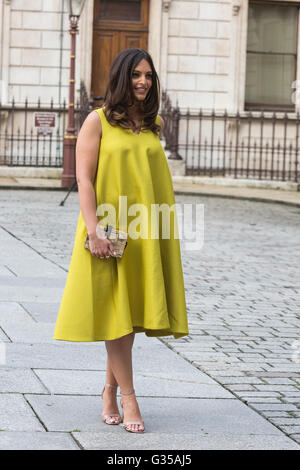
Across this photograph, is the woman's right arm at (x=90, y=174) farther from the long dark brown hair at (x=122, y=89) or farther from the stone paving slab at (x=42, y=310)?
the stone paving slab at (x=42, y=310)

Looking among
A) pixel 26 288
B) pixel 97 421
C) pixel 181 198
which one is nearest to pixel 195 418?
pixel 97 421

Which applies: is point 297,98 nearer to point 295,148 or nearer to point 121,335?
point 295,148

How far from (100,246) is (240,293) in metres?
4.47

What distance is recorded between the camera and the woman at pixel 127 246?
4535 mm

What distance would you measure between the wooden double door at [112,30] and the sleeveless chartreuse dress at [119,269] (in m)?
19.7

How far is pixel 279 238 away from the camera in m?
13.3

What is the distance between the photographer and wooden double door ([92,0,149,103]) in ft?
79.0

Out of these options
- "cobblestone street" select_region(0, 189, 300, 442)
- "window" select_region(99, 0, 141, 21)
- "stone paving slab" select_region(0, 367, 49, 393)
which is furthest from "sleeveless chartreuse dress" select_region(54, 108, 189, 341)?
"window" select_region(99, 0, 141, 21)

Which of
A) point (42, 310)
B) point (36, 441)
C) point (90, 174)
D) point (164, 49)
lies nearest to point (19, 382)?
point (36, 441)

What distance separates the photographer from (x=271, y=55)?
24922 mm

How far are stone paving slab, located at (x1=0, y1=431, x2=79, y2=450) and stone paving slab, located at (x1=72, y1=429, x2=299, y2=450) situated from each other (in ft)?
0.20

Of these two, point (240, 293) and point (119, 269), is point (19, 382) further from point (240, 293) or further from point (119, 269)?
point (240, 293)

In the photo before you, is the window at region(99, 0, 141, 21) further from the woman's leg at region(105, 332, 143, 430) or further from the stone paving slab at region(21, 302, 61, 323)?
the woman's leg at region(105, 332, 143, 430)

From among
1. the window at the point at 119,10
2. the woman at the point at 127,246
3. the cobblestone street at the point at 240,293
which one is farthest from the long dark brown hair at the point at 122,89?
the window at the point at 119,10
